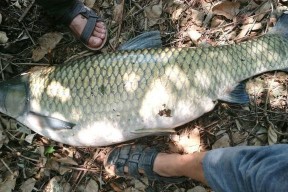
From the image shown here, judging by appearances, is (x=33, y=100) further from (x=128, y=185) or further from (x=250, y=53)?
(x=250, y=53)

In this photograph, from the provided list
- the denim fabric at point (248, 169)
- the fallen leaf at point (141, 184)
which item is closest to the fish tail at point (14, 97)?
the fallen leaf at point (141, 184)

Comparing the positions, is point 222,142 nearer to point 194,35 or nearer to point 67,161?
point 194,35

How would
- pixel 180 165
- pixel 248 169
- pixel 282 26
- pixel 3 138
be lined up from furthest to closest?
1. pixel 3 138
2. pixel 282 26
3. pixel 180 165
4. pixel 248 169

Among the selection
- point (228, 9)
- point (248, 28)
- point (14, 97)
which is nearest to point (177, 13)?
point (228, 9)

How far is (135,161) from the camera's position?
9.71ft

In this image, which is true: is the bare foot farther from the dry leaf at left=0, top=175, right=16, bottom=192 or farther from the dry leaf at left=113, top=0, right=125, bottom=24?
the dry leaf at left=0, top=175, right=16, bottom=192

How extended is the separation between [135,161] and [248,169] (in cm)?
118

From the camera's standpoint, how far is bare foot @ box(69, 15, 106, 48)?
121 inches

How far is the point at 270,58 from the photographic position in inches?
110

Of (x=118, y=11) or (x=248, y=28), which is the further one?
(x=118, y=11)

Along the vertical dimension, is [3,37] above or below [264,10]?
below

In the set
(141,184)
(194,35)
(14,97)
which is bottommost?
(141,184)

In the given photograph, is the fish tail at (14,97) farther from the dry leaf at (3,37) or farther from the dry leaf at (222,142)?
the dry leaf at (222,142)

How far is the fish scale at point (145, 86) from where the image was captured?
9.11ft
